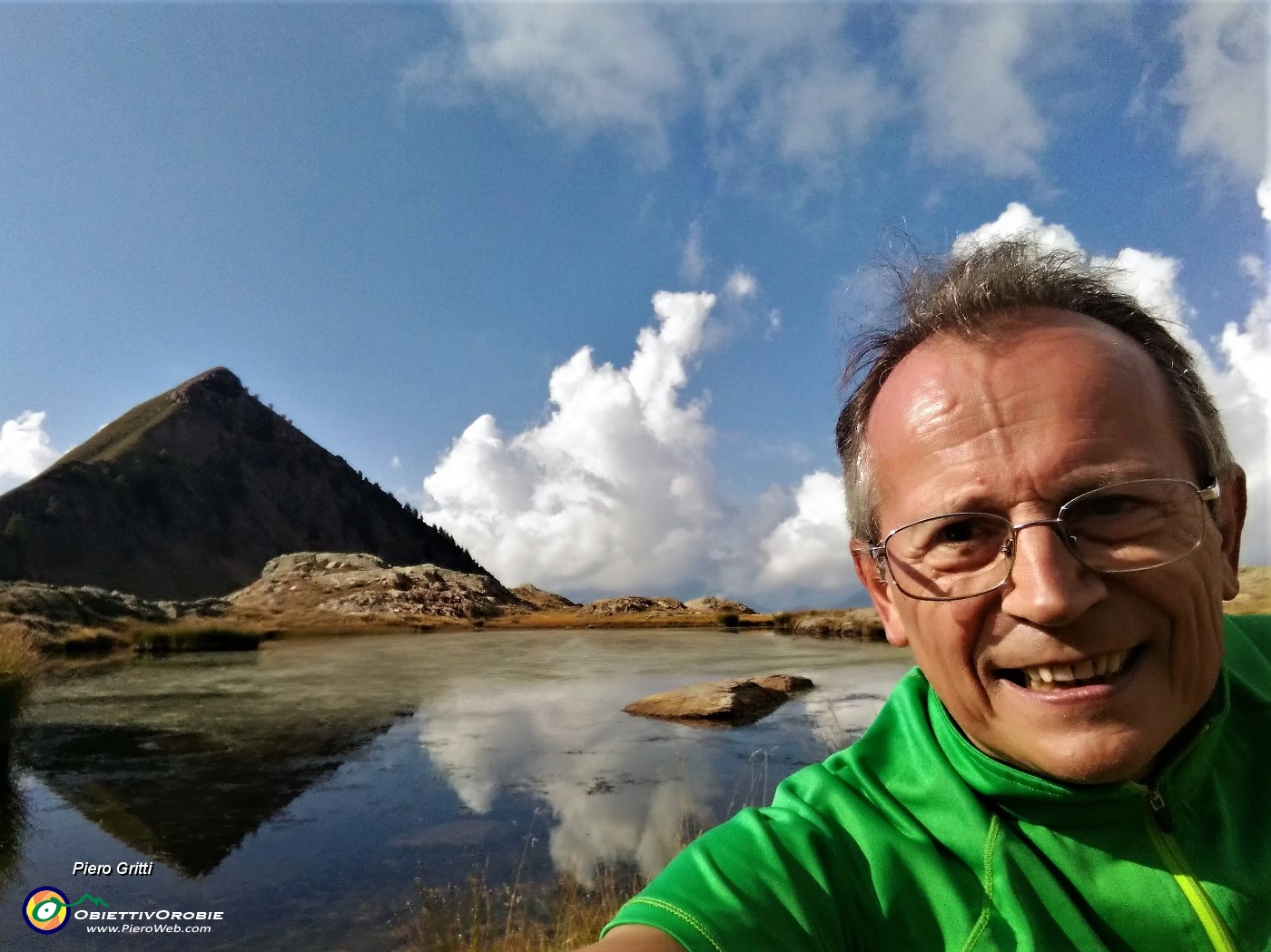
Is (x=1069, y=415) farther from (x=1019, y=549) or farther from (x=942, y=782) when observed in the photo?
(x=942, y=782)

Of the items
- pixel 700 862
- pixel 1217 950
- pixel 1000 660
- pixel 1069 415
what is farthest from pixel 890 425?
pixel 1217 950

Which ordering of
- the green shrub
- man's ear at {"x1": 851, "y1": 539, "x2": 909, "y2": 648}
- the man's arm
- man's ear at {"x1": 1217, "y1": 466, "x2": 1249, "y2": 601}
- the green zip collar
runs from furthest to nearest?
the green shrub → man's ear at {"x1": 851, "y1": 539, "x2": 909, "y2": 648} → man's ear at {"x1": 1217, "y1": 466, "x2": 1249, "y2": 601} → the green zip collar → the man's arm

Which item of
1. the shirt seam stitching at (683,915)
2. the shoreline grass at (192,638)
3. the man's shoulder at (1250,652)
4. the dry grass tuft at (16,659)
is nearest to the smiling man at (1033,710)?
the shirt seam stitching at (683,915)

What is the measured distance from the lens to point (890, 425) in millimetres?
1745

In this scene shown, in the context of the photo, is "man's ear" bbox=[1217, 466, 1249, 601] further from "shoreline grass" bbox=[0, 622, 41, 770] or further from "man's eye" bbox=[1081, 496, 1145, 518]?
"shoreline grass" bbox=[0, 622, 41, 770]

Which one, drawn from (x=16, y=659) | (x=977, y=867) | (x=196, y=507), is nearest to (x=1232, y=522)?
(x=977, y=867)

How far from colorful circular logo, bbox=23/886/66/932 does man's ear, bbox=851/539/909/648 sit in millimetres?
6369

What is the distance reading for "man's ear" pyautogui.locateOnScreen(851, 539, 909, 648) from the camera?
1895mm

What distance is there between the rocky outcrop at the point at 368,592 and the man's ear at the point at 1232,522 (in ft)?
131

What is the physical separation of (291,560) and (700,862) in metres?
57.4

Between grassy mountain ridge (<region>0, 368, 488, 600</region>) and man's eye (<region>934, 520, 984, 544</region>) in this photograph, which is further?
grassy mountain ridge (<region>0, 368, 488, 600</region>)

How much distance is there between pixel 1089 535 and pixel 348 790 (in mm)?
8806

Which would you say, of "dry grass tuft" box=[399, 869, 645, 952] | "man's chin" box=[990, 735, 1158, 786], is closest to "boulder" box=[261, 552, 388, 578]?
"dry grass tuft" box=[399, 869, 645, 952]

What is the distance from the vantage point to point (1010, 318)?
1685 mm
